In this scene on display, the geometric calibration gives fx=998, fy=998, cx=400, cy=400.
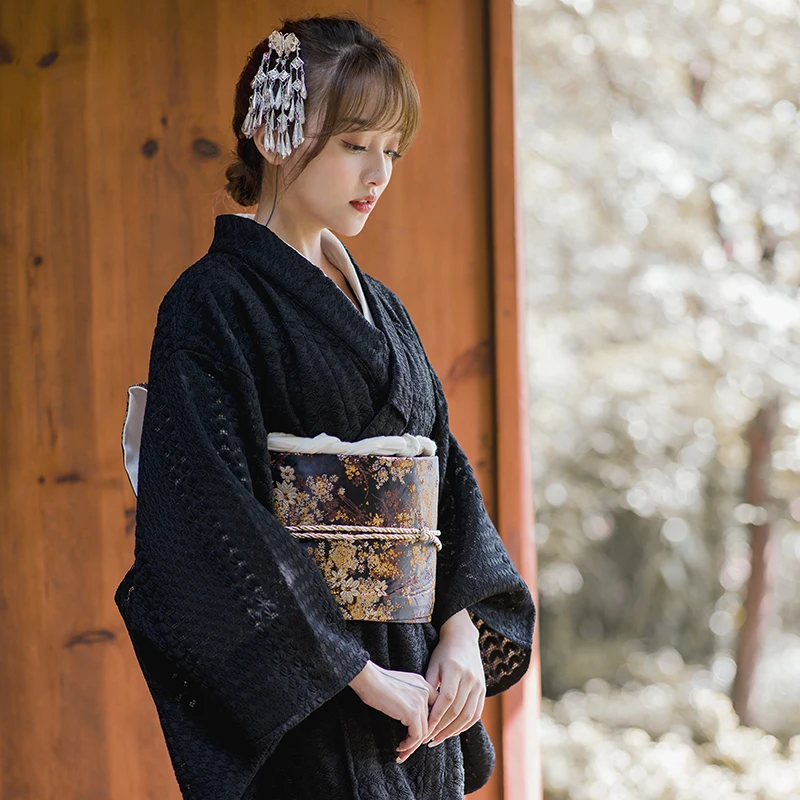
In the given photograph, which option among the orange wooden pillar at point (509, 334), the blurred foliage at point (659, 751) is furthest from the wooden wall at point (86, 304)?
the blurred foliage at point (659, 751)

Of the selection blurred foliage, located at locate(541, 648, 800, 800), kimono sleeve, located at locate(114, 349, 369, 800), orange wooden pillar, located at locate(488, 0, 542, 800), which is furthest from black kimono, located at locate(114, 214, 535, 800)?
blurred foliage, located at locate(541, 648, 800, 800)

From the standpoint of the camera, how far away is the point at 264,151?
1.29 metres

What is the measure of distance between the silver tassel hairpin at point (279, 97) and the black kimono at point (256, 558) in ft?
0.38

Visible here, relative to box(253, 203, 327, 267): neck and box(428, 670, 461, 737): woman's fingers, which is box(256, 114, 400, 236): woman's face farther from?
box(428, 670, 461, 737): woman's fingers

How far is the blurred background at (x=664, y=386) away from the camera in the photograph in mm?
4020

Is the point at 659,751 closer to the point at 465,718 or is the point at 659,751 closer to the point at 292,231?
the point at 465,718

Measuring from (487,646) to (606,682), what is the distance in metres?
4.50

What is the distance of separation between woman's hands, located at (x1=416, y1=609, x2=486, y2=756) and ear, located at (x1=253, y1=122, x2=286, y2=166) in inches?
25.4

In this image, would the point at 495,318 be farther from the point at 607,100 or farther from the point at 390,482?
the point at 607,100

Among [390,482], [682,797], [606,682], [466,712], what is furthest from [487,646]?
[606,682]

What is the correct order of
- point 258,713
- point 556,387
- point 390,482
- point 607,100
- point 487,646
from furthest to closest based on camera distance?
point 556,387
point 607,100
point 487,646
point 390,482
point 258,713

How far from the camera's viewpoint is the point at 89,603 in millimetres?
1908

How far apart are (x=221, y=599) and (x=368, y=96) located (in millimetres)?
631

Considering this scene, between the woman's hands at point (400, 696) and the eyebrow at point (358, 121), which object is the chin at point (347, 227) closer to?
the eyebrow at point (358, 121)
